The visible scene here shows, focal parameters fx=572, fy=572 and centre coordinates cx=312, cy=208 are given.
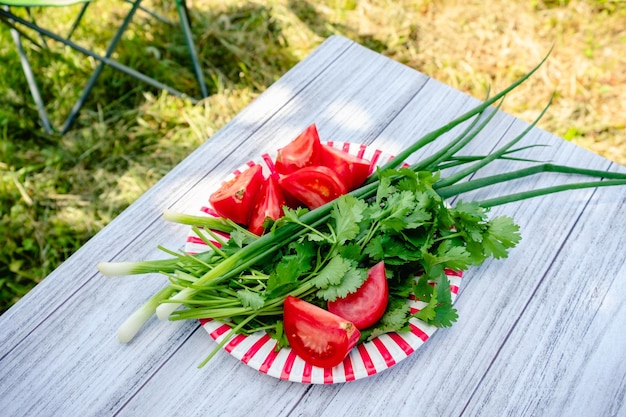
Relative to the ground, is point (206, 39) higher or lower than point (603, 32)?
higher

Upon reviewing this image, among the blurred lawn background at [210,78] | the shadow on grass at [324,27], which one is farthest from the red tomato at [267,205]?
the shadow on grass at [324,27]

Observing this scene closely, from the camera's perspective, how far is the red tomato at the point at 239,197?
1.05 metres

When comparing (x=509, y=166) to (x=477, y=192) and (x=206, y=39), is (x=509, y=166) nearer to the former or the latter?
(x=477, y=192)

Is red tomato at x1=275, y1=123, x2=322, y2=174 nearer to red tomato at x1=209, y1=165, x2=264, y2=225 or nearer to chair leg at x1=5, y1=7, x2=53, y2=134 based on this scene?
red tomato at x1=209, y1=165, x2=264, y2=225

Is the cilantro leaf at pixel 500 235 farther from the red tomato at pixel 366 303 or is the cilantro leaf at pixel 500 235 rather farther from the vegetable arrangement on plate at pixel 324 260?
the red tomato at pixel 366 303

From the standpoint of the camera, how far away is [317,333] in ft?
2.97

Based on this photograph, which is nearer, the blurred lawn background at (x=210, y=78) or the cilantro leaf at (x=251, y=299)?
the cilantro leaf at (x=251, y=299)

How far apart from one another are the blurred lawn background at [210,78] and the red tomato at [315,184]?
3.77 feet

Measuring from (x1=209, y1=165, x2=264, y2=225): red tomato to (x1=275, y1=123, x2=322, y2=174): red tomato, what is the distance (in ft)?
0.18

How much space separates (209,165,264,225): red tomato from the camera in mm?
1050

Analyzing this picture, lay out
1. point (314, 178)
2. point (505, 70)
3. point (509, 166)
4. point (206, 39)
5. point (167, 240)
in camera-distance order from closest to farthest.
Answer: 1. point (314, 178)
2. point (167, 240)
3. point (509, 166)
4. point (505, 70)
5. point (206, 39)

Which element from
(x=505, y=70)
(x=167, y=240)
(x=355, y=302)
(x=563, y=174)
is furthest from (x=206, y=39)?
(x=355, y=302)

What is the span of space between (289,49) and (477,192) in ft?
4.96

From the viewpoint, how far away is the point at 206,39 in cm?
254
